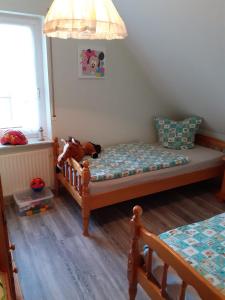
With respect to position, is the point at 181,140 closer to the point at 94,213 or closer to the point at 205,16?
the point at 94,213

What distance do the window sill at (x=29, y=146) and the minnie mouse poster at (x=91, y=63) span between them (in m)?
0.92

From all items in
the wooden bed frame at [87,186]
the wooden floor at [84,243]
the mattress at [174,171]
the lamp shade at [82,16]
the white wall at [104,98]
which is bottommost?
the wooden floor at [84,243]

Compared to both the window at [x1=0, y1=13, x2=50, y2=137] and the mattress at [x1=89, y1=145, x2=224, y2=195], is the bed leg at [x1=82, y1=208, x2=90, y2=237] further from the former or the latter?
the window at [x1=0, y1=13, x2=50, y2=137]

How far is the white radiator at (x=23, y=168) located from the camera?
→ 2.71m

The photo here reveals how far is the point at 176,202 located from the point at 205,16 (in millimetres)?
2015

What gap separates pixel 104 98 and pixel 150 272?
228 centimetres

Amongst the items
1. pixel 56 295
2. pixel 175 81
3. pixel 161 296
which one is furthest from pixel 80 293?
pixel 175 81

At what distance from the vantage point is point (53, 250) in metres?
2.12

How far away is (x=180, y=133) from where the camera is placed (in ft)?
11.1

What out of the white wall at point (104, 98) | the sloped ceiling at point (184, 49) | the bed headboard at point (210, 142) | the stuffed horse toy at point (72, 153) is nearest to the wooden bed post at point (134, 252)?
the stuffed horse toy at point (72, 153)

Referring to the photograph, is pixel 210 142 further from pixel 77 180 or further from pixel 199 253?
pixel 199 253

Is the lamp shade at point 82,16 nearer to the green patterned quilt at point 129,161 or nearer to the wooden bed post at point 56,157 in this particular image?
the green patterned quilt at point 129,161

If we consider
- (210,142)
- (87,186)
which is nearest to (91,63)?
(87,186)

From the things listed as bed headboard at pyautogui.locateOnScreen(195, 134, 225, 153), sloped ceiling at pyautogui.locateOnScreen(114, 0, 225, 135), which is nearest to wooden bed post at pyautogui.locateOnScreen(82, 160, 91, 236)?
sloped ceiling at pyautogui.locateOnScreen(114, 0, 225, 135)
